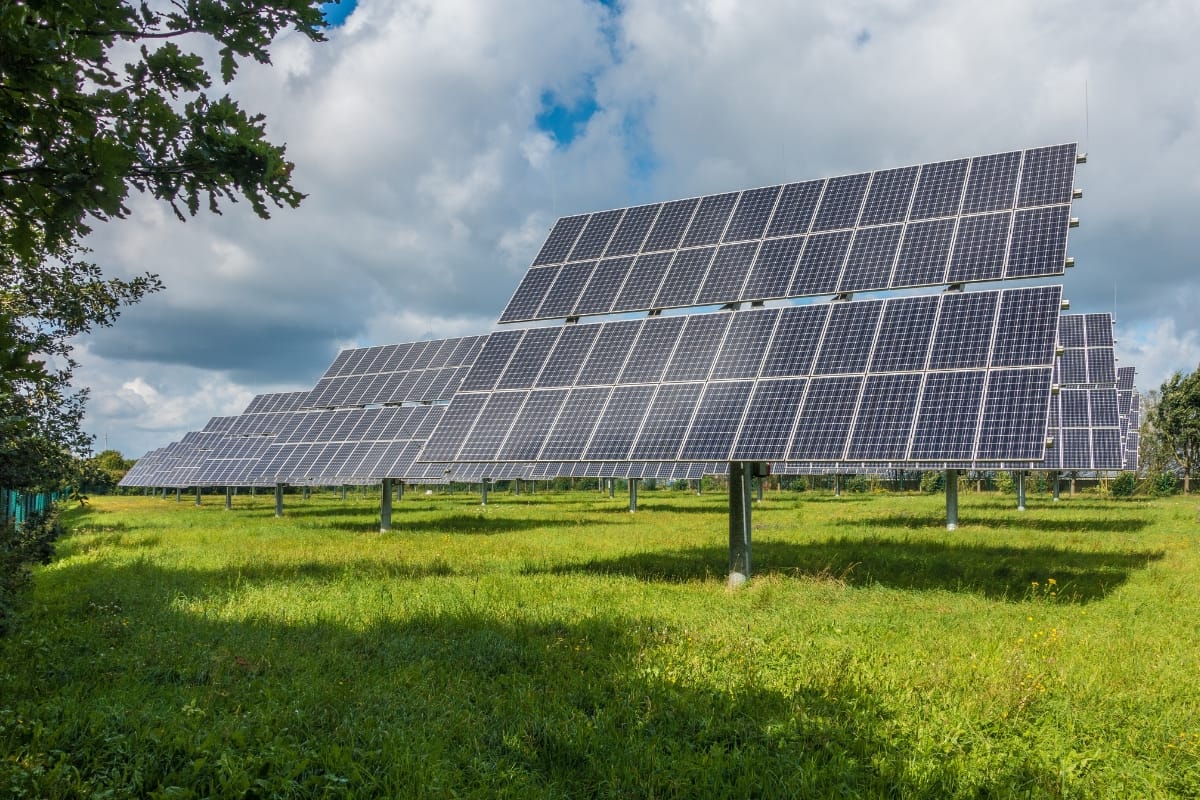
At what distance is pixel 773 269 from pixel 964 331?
14.1ft

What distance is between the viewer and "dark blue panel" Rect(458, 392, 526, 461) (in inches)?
656

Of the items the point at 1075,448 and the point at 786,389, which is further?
the point at 1075,448

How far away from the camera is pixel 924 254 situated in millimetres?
16172

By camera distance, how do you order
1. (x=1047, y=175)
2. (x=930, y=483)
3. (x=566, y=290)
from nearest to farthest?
(x=1047, y=175) < (x=566, y=290) < (x=930, y=483)

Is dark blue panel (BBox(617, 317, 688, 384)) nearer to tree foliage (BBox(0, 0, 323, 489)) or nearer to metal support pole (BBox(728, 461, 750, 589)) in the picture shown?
metal support pole (BBox(728, 461, 750, 589))

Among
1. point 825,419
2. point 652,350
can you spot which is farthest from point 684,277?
point 825,419

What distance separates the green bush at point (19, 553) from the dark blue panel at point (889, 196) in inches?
639

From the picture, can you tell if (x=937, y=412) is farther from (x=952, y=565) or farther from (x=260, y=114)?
(x=260, y=114)

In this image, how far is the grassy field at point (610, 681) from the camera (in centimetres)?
659

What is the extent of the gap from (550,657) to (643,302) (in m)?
9.89

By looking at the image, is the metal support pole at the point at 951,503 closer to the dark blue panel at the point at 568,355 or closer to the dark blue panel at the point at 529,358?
the dark blue panel at the point at 568,355

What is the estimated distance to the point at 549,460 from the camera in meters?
15.5

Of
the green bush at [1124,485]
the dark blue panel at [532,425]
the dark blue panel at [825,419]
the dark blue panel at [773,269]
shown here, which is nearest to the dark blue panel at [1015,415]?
the dark blue panel at [825,419]

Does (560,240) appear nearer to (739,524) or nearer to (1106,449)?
(739,524)
